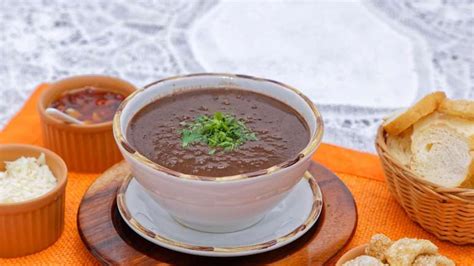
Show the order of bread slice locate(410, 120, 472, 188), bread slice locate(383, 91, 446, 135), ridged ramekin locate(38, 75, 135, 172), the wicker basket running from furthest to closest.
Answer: ridged ramekin locate(38, 75, 135, 172)
bread slice locate(383, 91, 446, 135)
bread slice locate(410, 120, 472, 188)
the wicker basket

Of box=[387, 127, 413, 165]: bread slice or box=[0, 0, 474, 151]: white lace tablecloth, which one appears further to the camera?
box=[0, 0, 474, 151]: white lace tablecloth

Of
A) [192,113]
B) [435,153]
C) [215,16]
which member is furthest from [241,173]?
[215,16]

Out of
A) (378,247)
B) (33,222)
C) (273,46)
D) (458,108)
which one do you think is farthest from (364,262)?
(273,46)

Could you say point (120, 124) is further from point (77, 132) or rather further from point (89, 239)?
point (77, 132)

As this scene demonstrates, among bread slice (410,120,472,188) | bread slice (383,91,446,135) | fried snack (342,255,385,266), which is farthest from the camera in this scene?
bread slice (383,91,446,135)

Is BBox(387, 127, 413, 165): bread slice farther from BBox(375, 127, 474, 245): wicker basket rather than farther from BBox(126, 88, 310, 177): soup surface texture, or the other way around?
BBox(126, 88, 310, 177): soup surface texture

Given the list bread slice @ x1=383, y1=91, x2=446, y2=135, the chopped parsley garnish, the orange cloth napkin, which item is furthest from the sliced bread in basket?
the chopped parsley garnish

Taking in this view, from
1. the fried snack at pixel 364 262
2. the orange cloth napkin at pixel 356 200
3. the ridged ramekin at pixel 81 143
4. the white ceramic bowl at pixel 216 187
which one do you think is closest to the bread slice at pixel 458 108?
the orange cloth napkin at pixel 356 200
